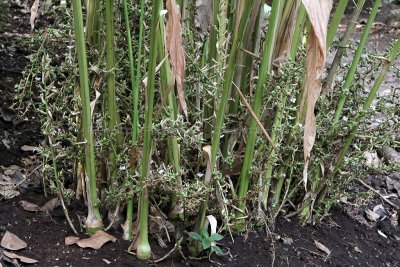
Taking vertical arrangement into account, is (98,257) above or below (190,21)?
below

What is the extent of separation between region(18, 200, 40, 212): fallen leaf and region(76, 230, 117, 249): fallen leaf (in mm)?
194

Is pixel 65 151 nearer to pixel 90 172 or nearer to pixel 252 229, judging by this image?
pixel 90 172

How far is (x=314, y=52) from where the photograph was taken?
3.20 ft

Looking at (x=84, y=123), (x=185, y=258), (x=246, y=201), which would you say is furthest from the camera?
(x=246, y=201)

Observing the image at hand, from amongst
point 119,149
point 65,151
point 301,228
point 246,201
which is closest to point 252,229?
point 246,201

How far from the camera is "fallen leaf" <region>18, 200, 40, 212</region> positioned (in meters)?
1.41

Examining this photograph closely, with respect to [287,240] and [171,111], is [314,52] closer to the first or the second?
[171,111]

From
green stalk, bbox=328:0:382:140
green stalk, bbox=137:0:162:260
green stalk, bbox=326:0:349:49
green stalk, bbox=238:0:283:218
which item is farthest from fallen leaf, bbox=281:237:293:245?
green stalk, bbox=326:0:349:49

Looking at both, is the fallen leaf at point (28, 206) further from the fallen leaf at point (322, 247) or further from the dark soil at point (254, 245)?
the fallen leaf at point (322, 247)

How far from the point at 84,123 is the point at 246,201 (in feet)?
1.63

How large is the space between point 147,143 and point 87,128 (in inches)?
5.9

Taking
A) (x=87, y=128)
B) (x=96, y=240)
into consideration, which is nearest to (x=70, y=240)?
(x=96, y=240)

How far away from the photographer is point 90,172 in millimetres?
1247

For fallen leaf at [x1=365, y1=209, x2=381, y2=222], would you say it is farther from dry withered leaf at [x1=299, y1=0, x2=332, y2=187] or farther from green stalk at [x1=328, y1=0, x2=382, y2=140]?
dry withered leaf at [x1=299, y1=0, x2=332, y2=187]
